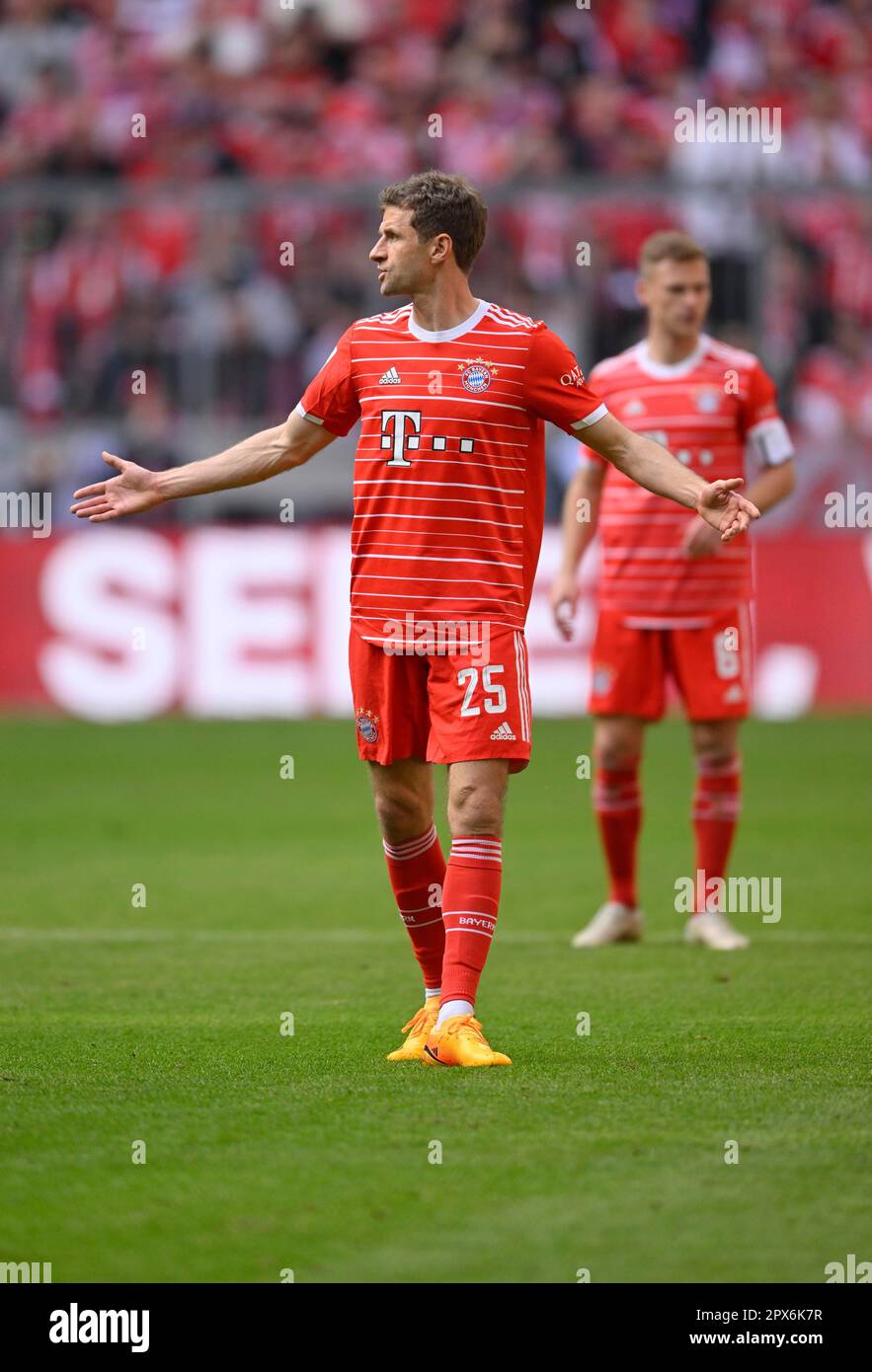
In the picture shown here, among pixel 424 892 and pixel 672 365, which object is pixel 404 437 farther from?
pixel 672 365

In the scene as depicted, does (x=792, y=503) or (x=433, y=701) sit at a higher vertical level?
(x=792, y=503)

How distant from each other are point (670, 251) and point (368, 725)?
3.02 meters

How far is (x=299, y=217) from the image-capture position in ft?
50.6

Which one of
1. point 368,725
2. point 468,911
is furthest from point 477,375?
point 468,911

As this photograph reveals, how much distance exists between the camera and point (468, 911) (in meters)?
5.46

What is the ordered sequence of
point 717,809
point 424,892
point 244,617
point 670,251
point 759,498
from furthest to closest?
1. point 244,617
2. point 717,809
3. point 670,251
4. point 759,498
5. point 424,892

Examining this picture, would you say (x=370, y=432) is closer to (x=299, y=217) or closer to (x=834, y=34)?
(x=299, y=217)

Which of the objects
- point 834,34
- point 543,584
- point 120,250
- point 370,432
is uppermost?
point 834,34

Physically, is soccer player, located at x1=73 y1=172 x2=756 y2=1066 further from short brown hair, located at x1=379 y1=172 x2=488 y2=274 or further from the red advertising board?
the red advertising board

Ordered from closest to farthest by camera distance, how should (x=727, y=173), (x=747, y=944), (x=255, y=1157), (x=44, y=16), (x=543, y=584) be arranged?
(x=255, y=1157)
(x=747, y=944)
(x=543, y=584)
(x=727, y=173)
(x=44, y=16)

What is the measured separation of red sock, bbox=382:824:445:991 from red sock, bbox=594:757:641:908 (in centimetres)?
215

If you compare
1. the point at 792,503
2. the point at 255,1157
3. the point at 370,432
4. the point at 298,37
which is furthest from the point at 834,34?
the point at 255,1157

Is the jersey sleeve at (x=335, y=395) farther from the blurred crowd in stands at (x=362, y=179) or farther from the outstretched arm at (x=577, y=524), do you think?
the blurred crowd in stands at (x=362, y=179)

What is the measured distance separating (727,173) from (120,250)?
4.48 m
